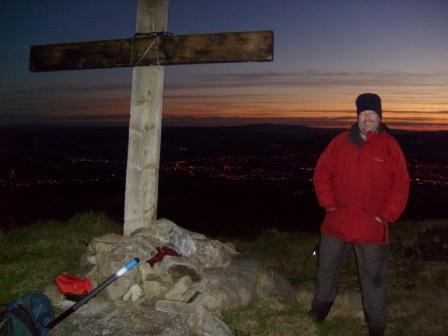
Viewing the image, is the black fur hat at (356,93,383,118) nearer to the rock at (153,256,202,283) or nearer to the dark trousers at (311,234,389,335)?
the dark trousers at (311,234,389,335)

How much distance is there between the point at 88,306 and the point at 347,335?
10.00 feet

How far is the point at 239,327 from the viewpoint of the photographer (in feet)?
14.8

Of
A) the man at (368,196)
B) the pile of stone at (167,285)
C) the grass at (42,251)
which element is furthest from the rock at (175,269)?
the man at (368,196)

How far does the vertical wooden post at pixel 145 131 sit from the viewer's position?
556 centimetres

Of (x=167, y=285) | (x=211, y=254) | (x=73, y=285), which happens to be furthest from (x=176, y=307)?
(x=73, y=285)

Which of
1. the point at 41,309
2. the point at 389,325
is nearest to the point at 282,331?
the point at 389,325

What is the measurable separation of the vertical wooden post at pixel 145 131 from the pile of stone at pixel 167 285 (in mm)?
310

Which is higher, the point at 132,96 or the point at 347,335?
the point at 132,96

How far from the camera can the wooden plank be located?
5.05 m

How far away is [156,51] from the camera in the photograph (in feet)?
18.1

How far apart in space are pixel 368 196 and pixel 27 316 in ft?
11.8

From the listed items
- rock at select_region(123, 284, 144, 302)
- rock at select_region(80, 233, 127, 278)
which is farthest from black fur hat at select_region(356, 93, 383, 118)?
rock at select_region(80, 233, 127, 278)

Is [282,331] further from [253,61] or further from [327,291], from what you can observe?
[253,61]

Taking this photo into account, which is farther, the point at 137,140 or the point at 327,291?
the point at 137,140
